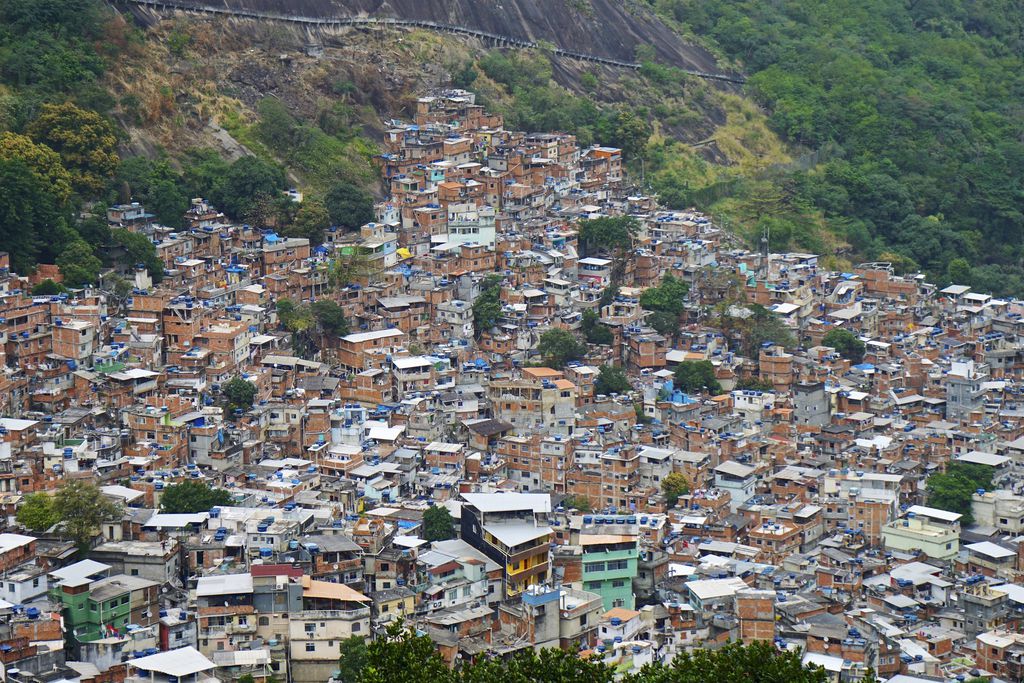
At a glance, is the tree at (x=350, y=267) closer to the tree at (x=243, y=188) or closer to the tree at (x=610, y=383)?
the tree at (x=243, y=188)

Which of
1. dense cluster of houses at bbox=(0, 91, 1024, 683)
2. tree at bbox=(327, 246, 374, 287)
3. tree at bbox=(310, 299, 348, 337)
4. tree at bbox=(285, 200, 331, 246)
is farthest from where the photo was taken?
tree at bbox=(285, 200, 331, 246)

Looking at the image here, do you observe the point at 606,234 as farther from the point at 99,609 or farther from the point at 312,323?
the point at 99,609

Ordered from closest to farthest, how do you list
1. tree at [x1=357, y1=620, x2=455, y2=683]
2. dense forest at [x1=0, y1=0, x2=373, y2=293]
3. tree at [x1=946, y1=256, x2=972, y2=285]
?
1. tree at [x1=357, y1=620, x2=455, y2=683]
2. dense forest at [x1=0, y1=0, x2=373, y2=293]
3. tree at [x1=946, y1=256, x2=972, y2=285]

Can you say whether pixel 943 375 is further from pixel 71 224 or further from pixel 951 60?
pixel 951 60

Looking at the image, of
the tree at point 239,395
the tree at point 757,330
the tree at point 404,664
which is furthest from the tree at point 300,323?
the tree at point 404,664

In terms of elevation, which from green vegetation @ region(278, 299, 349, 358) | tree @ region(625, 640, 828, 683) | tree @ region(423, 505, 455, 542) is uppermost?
green vegetation @ region(278, 299, 349, 358)

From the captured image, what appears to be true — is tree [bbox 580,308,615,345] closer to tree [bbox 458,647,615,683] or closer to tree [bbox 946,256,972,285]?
tree [bbox 946,256,972,285]

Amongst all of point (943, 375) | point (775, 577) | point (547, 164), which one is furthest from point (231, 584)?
point (547, 164)

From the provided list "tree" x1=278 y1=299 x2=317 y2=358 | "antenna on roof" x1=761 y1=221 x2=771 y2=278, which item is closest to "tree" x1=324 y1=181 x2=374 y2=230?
"tree" x1=278 y1=299 x2=317 y2=358
